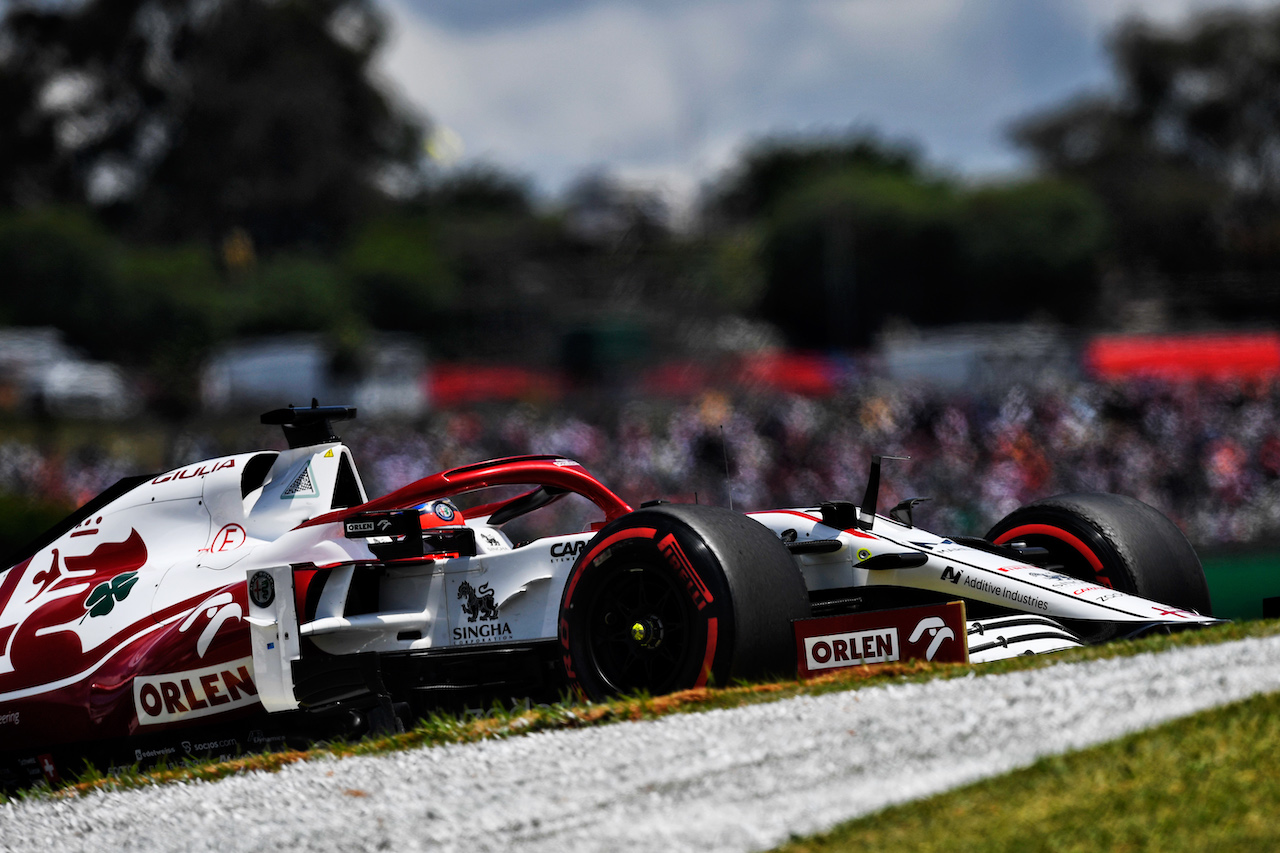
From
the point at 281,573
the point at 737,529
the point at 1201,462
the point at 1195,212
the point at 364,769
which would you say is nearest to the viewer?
the point at 364,769

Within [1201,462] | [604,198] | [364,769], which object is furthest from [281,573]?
[604,198]

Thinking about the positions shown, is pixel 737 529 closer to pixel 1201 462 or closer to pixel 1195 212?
pixel 1201 462

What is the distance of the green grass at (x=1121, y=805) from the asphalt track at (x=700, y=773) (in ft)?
0.33

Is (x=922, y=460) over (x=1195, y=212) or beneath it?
beneath

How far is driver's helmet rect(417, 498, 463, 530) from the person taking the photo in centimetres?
686

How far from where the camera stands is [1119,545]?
256 inches

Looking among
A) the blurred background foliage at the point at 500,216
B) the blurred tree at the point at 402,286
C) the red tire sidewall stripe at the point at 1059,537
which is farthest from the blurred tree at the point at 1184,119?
the red tire sidewall stripe at the point at 1059,537

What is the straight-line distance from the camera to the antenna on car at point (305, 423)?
7.12m

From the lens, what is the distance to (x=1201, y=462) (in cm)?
1769

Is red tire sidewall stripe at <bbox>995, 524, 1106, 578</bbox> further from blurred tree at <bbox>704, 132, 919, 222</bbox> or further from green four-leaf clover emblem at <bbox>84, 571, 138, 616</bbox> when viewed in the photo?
blurred tree at <bbox>704, 132, 919, 222</bbox>

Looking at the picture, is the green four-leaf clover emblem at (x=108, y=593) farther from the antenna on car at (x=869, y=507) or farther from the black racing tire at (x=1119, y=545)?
the black racing tire at (x=1119, y=545)

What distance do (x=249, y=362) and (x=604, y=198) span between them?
64.8 ft

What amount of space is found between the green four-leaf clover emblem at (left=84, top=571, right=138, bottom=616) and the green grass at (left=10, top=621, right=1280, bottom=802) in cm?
137

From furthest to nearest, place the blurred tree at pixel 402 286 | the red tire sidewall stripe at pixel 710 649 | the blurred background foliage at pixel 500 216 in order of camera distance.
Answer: the blurred tree at pixel 402 286
the blurred background foliage at pixel 500 216
the red tire sidewall stripe at pixel 710 649
